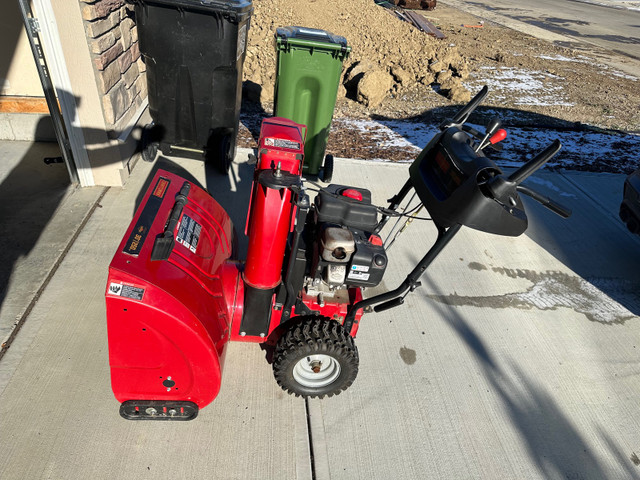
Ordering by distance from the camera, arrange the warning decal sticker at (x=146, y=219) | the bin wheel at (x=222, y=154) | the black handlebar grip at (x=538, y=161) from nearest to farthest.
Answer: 1. the black handlebar grip at (x=538, y=161)
2. the warning decal sticker at (x=146, y=219)
3. the bin wheel at (x=222, y=154)

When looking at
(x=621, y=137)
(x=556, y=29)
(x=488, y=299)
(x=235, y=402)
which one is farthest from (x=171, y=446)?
(x=556, y=29)

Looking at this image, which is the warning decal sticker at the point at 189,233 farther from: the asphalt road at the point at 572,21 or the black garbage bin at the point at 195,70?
the asphalt road at the point at 572,21

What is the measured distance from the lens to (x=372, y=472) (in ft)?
8.36

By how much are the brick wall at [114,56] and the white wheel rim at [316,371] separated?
3203mm

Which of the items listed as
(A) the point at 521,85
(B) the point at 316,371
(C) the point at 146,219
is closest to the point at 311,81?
(C) the point at 146,219

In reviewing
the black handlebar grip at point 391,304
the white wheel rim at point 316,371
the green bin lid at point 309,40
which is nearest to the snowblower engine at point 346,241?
the black handlebar grip at point 391,304

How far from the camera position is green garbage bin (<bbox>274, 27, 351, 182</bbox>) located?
15.9 feet

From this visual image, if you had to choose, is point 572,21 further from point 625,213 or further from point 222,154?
point 222,154

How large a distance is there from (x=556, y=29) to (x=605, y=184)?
1637cm

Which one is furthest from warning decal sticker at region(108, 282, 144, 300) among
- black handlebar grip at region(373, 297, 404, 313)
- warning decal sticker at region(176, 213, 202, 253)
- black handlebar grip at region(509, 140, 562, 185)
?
black handlebar grip at region(509, 140, 562, 185)

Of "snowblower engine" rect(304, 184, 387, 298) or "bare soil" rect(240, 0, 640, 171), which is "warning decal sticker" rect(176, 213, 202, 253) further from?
"bare soil" rect(240, 0, 640, 171)

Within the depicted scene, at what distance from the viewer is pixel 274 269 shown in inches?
103

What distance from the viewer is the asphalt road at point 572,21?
16.6 metres

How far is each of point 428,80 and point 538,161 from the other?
26.8ft
